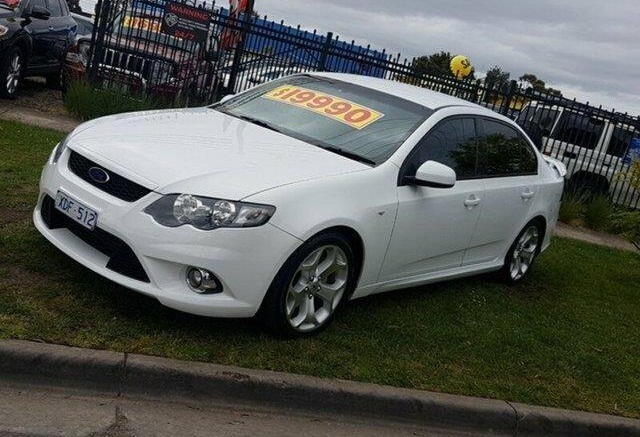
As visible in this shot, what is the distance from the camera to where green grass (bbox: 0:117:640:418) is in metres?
4.20

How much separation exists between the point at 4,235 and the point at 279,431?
99.0 inches

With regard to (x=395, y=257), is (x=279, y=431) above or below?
below

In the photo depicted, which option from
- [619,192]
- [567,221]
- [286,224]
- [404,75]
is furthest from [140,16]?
[286,224]

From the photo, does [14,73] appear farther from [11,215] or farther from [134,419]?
[134,419]

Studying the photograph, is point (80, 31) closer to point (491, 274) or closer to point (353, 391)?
point (491, 274)

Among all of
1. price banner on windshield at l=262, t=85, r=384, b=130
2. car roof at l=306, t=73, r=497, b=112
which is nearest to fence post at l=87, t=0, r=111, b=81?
car roof at l=306, t=73, r=497, b=112

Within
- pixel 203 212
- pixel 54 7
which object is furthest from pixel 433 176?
pixel 54 7

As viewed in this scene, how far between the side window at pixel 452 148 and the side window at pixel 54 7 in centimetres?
877

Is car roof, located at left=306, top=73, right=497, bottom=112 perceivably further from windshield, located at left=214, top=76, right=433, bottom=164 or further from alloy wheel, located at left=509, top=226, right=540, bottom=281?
alloy wheel, located at left=509, top=226, right=540, bottom=281

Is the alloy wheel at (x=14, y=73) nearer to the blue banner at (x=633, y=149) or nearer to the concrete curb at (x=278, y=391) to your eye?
the concrete curb at (x=278, y=391)

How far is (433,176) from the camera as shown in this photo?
16.1 ft

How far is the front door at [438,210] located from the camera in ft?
16.6

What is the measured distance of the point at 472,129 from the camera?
6.02 metres

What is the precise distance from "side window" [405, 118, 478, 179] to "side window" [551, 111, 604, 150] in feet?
25.6
